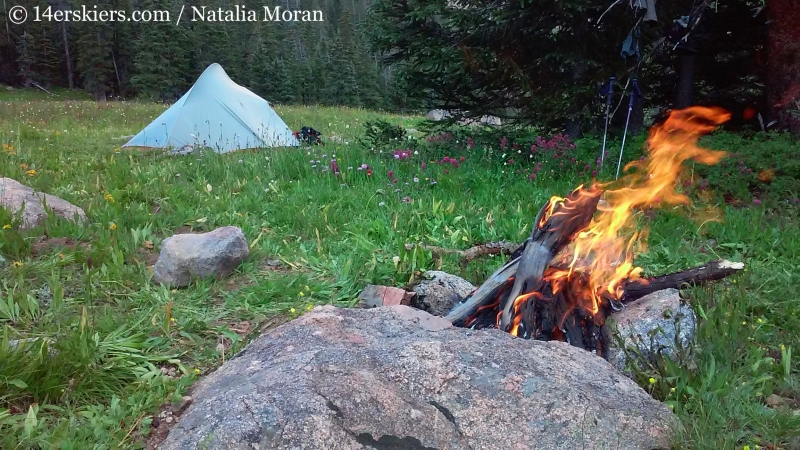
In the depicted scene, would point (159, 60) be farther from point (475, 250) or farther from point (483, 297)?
point (483, 297)

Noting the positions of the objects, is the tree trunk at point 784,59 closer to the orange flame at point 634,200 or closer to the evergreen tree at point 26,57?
the orange flame at point 634,200

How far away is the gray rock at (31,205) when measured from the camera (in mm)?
4582

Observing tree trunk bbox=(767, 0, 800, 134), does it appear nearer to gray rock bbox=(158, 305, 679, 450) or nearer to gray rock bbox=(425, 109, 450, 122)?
gray rock bbox=(425, 109, 450, 122)

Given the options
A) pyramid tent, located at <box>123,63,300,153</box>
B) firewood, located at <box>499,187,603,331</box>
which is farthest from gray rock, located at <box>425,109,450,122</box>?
firewood, located at <box>499,187,603,331</box>

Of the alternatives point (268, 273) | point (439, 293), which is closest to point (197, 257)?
point (268, 273)

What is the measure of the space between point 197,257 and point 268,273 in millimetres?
549

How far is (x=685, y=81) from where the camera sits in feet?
30.6

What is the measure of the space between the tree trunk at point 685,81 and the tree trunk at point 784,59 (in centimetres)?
129

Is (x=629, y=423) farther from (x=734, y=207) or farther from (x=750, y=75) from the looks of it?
(x=750, y=75)

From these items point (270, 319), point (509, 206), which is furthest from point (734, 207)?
point (270, 319)

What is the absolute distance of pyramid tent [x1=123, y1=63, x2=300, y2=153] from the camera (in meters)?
11.2

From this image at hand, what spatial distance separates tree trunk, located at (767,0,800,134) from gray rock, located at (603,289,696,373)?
19.2 ft

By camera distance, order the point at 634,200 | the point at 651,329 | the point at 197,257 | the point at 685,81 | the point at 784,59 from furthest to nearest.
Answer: the point at 685,81 → the point at 784,59 → the point at 634,200 → the point at 197,257 → the point at 651,329

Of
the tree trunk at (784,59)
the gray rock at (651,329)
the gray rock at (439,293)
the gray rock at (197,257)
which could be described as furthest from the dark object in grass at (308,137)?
the gray rock at (651,329)
